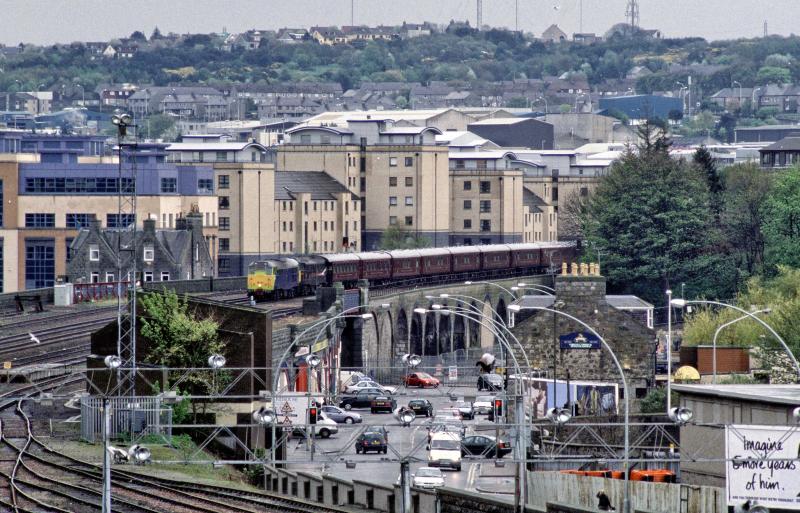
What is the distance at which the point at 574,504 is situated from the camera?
51.9 m

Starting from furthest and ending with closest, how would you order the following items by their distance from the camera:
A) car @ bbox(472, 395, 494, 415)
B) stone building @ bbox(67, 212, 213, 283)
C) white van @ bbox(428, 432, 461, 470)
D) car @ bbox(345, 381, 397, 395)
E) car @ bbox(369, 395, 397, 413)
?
stone building @ bbox(67, 212, 213, 283), car @ bbox(345, 381, 397, 395), car @ bbox(472, 395, 494, 415), car @ bbox(369, 395, 397, 413), white van @ bbox(428, 432, 461, 470)

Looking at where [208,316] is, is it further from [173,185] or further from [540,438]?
[173,185]

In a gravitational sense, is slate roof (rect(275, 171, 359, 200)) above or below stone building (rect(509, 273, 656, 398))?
above

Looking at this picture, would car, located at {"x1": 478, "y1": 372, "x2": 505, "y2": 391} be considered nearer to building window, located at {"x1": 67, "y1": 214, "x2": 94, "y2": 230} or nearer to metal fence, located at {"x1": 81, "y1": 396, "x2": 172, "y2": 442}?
metal fence, located at {"x1": 81, "y1": 396, "x2": 172, "y2": 442}

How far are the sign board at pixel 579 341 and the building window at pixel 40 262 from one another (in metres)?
83.7

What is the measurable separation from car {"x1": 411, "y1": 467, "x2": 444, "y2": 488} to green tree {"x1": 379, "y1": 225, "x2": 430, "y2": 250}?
4940 inches

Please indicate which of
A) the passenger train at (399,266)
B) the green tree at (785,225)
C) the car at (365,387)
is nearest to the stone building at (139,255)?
the passenger train at (399,266)

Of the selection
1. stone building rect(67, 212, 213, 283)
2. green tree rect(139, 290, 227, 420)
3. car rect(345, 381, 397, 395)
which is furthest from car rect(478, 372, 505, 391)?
stone building rect(67, 212, 213, 283)

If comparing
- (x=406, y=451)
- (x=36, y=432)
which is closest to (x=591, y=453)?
(x=406, y=451)

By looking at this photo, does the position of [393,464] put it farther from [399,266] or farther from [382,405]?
[399,266]

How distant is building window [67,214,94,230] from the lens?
496ft

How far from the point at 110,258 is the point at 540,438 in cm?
7150

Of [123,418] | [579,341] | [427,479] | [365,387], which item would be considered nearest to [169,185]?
[365,387]

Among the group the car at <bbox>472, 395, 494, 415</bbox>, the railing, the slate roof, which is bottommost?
the car at <bbox>472, 395, 494, 415</bbox>
